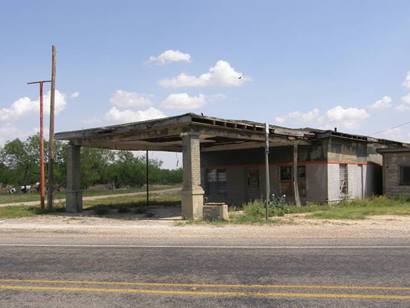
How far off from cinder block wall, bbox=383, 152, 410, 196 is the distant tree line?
50746 millimetres

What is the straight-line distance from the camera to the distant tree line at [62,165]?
7056 centimetres

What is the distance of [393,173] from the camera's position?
2591 centimetres

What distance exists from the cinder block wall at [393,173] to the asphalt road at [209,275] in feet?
53.5

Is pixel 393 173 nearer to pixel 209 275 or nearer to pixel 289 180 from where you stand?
pixel 289 180

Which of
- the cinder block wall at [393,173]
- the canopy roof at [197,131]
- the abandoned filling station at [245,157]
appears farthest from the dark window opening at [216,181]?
the cinder block wall at [393,173]

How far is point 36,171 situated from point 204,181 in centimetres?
5025

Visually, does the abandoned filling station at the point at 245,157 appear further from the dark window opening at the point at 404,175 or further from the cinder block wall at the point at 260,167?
the dark window opening at the point at 404,175

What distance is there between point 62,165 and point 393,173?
56112 mm

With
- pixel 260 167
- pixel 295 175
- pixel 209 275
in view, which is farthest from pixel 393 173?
pixel 209 275

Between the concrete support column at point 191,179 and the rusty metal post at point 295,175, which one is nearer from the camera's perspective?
the concrete support column at point 191,179

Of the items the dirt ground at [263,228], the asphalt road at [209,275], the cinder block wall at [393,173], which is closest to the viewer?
the asphalt road at [209,275]

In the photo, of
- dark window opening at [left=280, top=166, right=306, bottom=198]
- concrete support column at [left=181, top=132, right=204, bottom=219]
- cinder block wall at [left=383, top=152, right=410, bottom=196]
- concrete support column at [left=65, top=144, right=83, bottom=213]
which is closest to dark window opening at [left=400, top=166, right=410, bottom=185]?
cinder block wall at [left=383, top=152, right=410, bottom=196]

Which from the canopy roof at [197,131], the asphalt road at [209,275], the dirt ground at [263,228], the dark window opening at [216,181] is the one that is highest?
the canopy roof at [197,131]

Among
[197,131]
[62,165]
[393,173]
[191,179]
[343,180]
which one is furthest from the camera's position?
[62,165]
